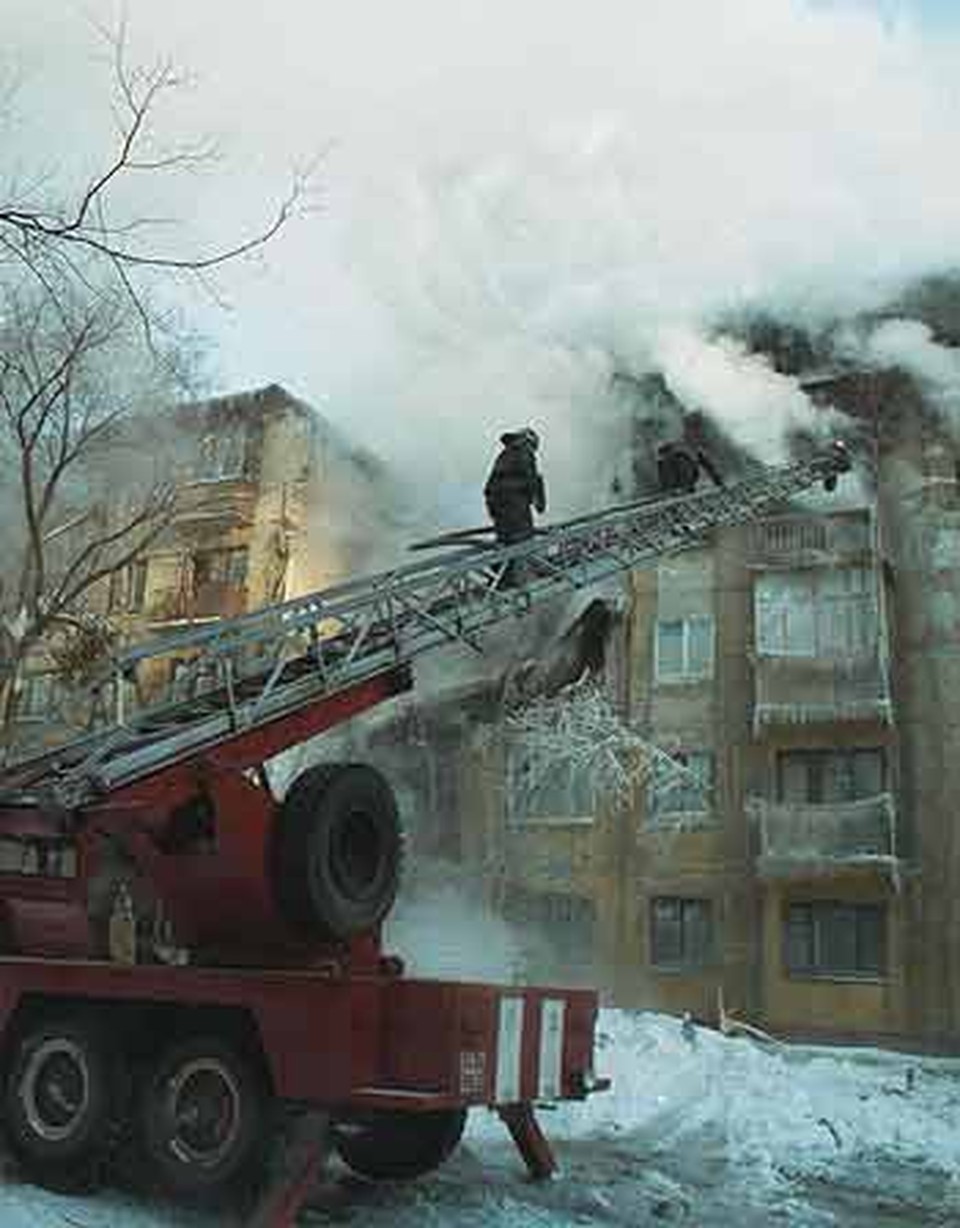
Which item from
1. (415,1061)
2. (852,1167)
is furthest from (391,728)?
(415,1061)

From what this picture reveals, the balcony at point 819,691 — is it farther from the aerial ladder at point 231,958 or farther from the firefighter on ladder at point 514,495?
the aerial ladder at point 231,958

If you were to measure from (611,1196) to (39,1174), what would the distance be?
354 centimetres

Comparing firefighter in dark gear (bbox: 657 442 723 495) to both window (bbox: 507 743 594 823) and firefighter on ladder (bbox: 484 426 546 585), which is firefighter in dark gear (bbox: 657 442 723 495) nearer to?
firefighter on ladder (bbox: 484 426 546 585)

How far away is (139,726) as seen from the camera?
28.5ft

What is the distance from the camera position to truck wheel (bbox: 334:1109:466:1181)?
8.87 m

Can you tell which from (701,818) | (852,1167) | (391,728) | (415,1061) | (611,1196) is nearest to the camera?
(415,1061)

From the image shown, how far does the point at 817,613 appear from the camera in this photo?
77.5ft

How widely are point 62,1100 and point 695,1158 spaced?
4768mm

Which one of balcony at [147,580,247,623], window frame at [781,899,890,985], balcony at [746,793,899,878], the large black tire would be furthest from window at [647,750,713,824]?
the large black tire

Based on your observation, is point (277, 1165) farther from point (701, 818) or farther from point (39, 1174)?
point (701, 818)

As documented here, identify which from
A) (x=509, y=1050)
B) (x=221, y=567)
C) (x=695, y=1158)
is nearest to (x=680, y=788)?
(x=221, y=567)

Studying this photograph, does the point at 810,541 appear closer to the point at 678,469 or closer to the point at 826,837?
the point at 826,837

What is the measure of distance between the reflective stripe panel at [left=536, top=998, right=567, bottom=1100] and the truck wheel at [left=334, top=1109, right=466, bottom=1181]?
79 centimetres

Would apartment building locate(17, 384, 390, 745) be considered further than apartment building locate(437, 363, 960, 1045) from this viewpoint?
Yes
